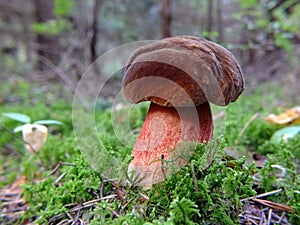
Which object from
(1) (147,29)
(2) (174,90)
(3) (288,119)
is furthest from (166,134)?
(1) (147,29)

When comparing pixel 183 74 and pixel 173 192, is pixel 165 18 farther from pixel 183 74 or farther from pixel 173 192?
pixel 173 192

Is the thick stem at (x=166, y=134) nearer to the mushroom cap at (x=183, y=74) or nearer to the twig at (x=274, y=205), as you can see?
the mushroom cap at (x=183, y=74)

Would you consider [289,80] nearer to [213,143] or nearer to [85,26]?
[85,26]

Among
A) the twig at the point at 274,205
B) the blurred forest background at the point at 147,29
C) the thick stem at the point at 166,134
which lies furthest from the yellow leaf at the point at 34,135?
the blurred forest background at the point at 147,29

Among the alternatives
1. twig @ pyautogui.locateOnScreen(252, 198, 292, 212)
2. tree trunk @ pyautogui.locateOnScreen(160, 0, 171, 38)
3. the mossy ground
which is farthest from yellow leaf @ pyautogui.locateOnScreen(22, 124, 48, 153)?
tree trunk @ pyautogui.locateOnScreen(160, 0, 171, 38)

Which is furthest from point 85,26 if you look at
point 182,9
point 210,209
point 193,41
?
point 210,209

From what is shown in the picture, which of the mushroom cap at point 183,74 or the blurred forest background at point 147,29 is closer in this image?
the mushroom cap at point 183,74
